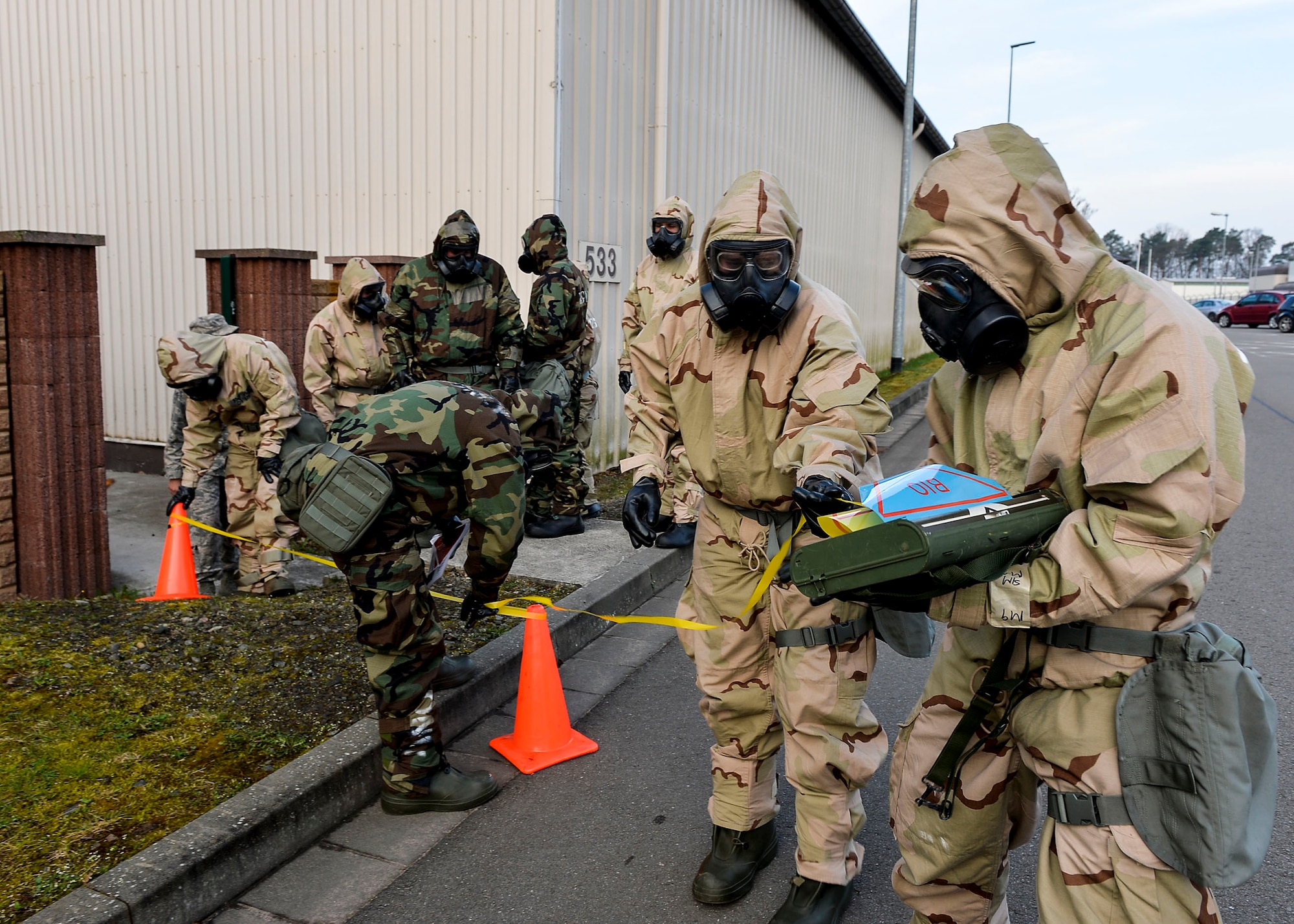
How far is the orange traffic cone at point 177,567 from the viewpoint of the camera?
619cm

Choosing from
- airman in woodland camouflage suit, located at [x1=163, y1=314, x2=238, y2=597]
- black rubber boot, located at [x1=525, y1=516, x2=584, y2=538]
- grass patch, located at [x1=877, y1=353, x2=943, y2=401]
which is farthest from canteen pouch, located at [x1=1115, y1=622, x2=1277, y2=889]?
grass patch, located at [x1=877, y1=353, x2=943, y2=401]

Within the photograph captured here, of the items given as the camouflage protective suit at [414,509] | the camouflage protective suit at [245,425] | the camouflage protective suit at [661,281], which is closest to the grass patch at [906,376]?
the camouflage protective suit at [661,281]

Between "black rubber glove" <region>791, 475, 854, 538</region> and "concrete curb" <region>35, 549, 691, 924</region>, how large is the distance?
210cm

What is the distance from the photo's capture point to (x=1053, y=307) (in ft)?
7.05

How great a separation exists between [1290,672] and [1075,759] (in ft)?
12.2

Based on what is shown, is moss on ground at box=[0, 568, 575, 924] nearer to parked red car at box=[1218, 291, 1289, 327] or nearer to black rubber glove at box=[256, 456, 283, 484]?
black rubber glove at box=[256, 456, 283, 484]

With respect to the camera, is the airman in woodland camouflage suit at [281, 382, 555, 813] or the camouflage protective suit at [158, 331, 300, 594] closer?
the airman in woodland camouflage suit at [281, 382, 555, 813]

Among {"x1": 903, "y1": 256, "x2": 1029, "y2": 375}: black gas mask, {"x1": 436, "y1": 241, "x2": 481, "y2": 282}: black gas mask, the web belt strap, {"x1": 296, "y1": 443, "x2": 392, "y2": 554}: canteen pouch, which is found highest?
{"x1": 436, "y1": 241, "x2": 481, "y2": 282}: black gas mask

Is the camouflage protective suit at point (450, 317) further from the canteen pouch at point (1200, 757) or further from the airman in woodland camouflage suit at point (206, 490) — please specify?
the canteen pouch at point (1200, 757)

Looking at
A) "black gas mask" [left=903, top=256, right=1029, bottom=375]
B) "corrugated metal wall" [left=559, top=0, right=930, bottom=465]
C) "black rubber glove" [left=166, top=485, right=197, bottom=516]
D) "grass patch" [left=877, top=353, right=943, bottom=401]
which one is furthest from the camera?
"grass patch" [left=877, top=353, right=943, bottom=401]

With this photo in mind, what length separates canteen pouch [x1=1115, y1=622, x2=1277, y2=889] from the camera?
1854 millimetres

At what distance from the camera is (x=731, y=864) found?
10.5 feet

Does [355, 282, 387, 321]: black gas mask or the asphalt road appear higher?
[355, 282, 387, 321]: black gas mask

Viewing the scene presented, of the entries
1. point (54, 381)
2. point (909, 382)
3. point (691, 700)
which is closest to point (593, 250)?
point (54, 381)
